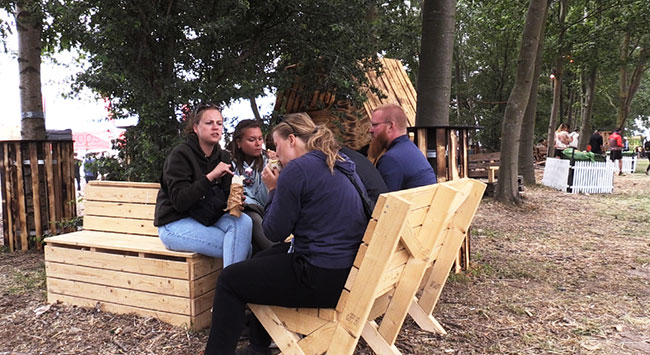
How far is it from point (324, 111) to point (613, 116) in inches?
1493

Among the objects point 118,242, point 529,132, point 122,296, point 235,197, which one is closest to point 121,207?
point 118,242

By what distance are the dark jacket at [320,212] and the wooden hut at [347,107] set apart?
3.39 metres

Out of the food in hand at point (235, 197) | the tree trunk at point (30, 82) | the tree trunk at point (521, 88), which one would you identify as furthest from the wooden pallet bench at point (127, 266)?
the tree trunk at point (521, 88)

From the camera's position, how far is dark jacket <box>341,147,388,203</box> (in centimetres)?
292

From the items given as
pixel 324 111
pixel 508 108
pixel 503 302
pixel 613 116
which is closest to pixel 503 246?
pixel 503 302

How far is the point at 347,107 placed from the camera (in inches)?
249

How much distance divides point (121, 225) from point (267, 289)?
2211mm

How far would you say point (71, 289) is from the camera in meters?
3.95

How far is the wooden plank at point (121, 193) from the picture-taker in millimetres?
4113

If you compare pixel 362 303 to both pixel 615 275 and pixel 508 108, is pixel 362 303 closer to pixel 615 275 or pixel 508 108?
pixel 615 275

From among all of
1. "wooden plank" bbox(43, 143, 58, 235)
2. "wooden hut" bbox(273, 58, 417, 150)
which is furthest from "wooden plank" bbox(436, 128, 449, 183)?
"wooden plank" bbox(43, 143, 58, 235)

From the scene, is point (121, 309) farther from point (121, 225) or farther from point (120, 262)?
point (121, 225)

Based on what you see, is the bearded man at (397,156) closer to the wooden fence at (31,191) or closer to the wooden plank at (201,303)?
the wooden plank at (201,303)

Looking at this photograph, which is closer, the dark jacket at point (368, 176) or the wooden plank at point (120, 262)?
the dark jacket at point (368, 176)
